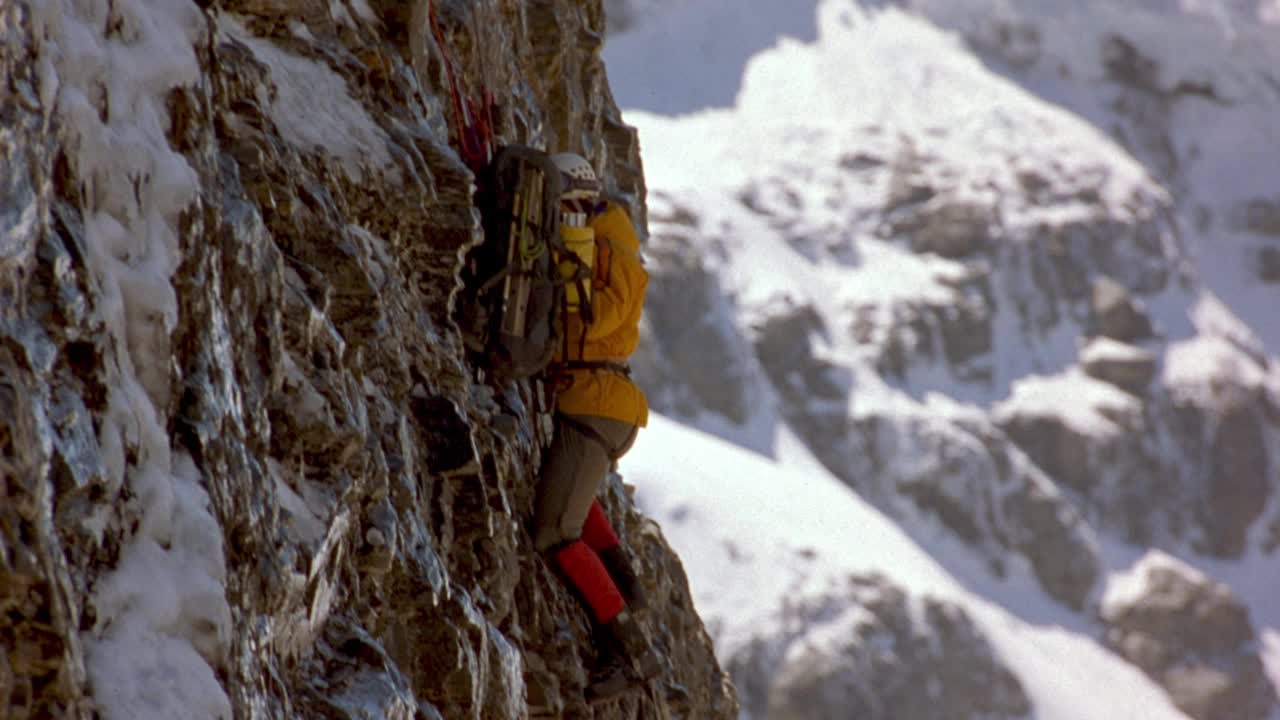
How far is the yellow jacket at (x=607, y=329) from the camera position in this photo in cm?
962

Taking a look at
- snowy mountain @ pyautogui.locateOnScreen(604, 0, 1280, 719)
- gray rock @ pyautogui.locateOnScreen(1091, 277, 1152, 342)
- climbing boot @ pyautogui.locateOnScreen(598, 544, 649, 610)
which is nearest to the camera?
climbing boot @ pyautogui.locateOnScreen(598, 544, 649, 610)

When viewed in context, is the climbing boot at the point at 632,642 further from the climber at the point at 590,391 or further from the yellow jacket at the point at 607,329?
the yellow jacket at the point at 607,329

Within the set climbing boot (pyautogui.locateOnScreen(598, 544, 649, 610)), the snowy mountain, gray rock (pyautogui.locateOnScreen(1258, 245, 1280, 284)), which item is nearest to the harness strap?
climbing boot (pyautogui.locateOnScreen(598, 544, 649, 610))

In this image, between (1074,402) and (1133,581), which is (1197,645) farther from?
(1074,402)

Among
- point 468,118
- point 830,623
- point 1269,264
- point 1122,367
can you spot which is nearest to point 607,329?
point 468,118

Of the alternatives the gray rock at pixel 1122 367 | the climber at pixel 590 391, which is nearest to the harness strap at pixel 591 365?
the climber at pixel 590 391

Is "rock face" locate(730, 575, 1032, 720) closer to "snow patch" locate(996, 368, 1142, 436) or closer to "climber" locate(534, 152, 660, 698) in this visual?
"snow patch" locate(996, 368, 1142, 436)

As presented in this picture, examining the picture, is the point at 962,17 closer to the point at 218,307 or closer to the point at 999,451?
the point at 999,451

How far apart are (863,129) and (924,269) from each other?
46.0ft

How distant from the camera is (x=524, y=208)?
9367 millimetres

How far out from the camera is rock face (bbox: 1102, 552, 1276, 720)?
3684 inches

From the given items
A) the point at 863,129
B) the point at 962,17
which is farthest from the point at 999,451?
the point at 962,17

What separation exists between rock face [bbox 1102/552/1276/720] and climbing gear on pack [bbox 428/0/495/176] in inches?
3510

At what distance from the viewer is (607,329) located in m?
9.62
